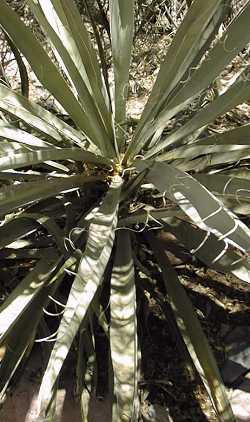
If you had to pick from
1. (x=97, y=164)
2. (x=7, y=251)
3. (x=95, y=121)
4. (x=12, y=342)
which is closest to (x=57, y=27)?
(x=95, y=121)

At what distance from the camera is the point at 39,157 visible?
140cm

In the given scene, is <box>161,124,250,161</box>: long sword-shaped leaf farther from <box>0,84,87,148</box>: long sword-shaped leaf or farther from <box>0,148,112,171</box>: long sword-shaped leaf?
<box>0,84,87,148</box>: long sword-shaped leaf

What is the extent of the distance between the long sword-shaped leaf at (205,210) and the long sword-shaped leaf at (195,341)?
1.20 ft

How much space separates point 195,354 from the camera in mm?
1550

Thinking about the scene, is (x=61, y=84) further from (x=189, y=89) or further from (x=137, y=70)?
(x=137, y=70)

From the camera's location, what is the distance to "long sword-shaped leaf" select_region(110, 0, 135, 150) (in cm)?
162

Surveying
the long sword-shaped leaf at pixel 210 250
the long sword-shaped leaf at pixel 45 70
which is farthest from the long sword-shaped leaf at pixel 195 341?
the long sword-shaped leaf at pixel 45 70

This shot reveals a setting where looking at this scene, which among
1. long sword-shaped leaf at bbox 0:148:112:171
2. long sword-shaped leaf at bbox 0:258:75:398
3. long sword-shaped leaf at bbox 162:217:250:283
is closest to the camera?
long sword-shaped leaf at bbox 0:148:112:171

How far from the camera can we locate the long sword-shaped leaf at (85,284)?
4.22 feet

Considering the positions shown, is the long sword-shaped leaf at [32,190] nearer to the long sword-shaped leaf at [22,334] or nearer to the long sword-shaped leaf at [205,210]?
the long sword-shaped leaf at [22,334]

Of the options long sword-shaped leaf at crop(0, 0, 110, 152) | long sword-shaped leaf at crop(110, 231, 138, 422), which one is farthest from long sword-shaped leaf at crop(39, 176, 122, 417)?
long sword-shaped leaf at crop(0, 0, 110, 152)

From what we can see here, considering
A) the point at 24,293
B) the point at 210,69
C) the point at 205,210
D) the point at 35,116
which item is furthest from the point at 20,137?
the point at 205,210

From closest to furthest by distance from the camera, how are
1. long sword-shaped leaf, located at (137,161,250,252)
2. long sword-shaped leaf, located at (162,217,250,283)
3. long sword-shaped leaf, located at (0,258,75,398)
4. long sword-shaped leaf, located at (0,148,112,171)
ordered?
long sword-shaped leaf, located at (137,161,250,252), long sword-shaped leaf, located at (0,148,112,171), long sword-shaped leaf, located at (162,217,250,283), long sword-shaped leaf, located at (0,258,75,398)

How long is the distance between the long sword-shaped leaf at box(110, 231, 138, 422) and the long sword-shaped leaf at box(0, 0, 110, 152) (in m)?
0.38
